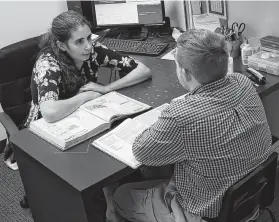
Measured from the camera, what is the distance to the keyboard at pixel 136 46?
262 centimetres

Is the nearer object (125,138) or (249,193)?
(249,193)

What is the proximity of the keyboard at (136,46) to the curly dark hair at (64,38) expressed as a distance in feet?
1.81

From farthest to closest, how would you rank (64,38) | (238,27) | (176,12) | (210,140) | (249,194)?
(176,12)
(238,27)
(64,38)
(249,194)
(210,140)

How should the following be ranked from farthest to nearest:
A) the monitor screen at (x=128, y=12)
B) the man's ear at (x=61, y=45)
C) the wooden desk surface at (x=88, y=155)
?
the monitor screen at (x=128, y=12)
the man's ear at (x=61, y=45)
the wooden desk surface at (x=88, y=155)

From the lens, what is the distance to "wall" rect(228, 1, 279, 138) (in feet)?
7.54

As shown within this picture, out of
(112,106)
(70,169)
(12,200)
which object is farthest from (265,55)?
(12,200)

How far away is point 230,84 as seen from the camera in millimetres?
1515

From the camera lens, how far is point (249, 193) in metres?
1.54

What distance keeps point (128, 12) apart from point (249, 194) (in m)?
1.70

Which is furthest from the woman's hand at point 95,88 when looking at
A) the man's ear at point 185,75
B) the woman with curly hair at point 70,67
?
the man's ear at point 185,75

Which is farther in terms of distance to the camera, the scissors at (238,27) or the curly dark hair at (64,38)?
the scissors at (238,27)

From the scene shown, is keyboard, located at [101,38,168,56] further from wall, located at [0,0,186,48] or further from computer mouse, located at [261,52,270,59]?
computer mouse, located at [261,52,270,59]

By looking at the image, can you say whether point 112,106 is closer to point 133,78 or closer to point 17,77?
point 133,78

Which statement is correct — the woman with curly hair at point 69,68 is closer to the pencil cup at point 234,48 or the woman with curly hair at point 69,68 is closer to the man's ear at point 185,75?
the pencil cup at point 234,48
